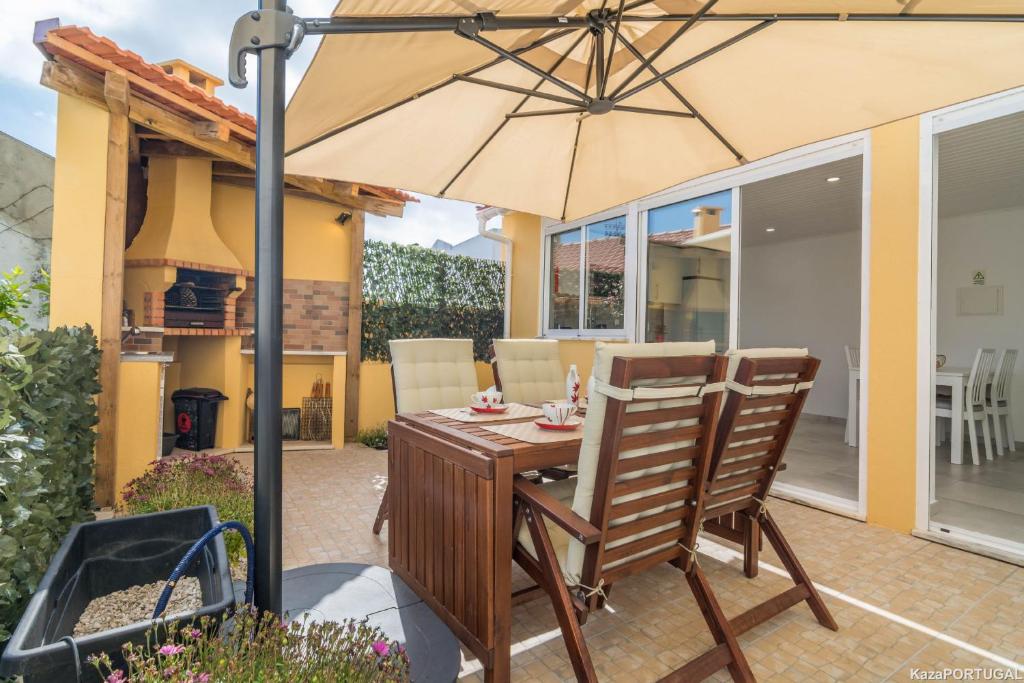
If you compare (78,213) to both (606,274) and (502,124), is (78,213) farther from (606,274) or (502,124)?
Answer: (606,274)

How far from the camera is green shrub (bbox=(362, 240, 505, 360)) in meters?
5.84

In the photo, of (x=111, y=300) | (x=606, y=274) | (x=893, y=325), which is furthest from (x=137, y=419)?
(x=893, y=325)

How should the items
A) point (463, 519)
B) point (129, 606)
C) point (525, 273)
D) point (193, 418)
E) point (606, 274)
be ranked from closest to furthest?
point (129, 606) < point (463, 519) < point (193, 418) < point (606, 274) < point (525, 273)

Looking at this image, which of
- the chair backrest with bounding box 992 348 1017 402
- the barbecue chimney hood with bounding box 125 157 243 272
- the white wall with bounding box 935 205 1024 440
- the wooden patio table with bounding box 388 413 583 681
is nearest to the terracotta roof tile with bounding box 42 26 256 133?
the barbecue chimney hood with bounding box 125 157 243 272

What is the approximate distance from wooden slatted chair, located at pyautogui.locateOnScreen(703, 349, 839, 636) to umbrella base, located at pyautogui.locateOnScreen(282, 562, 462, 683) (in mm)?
1127

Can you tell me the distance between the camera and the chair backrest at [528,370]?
11.6ft

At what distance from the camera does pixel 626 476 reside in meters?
1.53

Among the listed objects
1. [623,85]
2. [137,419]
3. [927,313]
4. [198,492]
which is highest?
[623,85]

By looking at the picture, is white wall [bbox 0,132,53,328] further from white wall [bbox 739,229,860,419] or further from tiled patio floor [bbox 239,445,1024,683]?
white wall [bbox 739,229,860,419]

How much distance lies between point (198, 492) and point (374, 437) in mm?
2813

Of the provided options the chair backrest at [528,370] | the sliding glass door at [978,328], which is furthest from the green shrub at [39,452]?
the sliding glass door at [978,328]

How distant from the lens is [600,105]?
2129mm

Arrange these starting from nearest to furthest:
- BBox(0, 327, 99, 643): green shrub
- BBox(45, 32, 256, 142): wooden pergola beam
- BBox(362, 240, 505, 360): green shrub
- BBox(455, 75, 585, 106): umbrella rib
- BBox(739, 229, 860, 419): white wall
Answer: BBox(0, 327, 99, 643): green shrub → BBox(455, 75, 585, 106): umbrella rib → BBox(45, 32, 256, 142): wooden pergola beam → BBox(362, 240, 505, 360): green shrub → BBox(739, 229, 860, 419): white wall

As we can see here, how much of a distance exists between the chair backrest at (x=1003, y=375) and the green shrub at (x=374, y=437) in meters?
6.09
